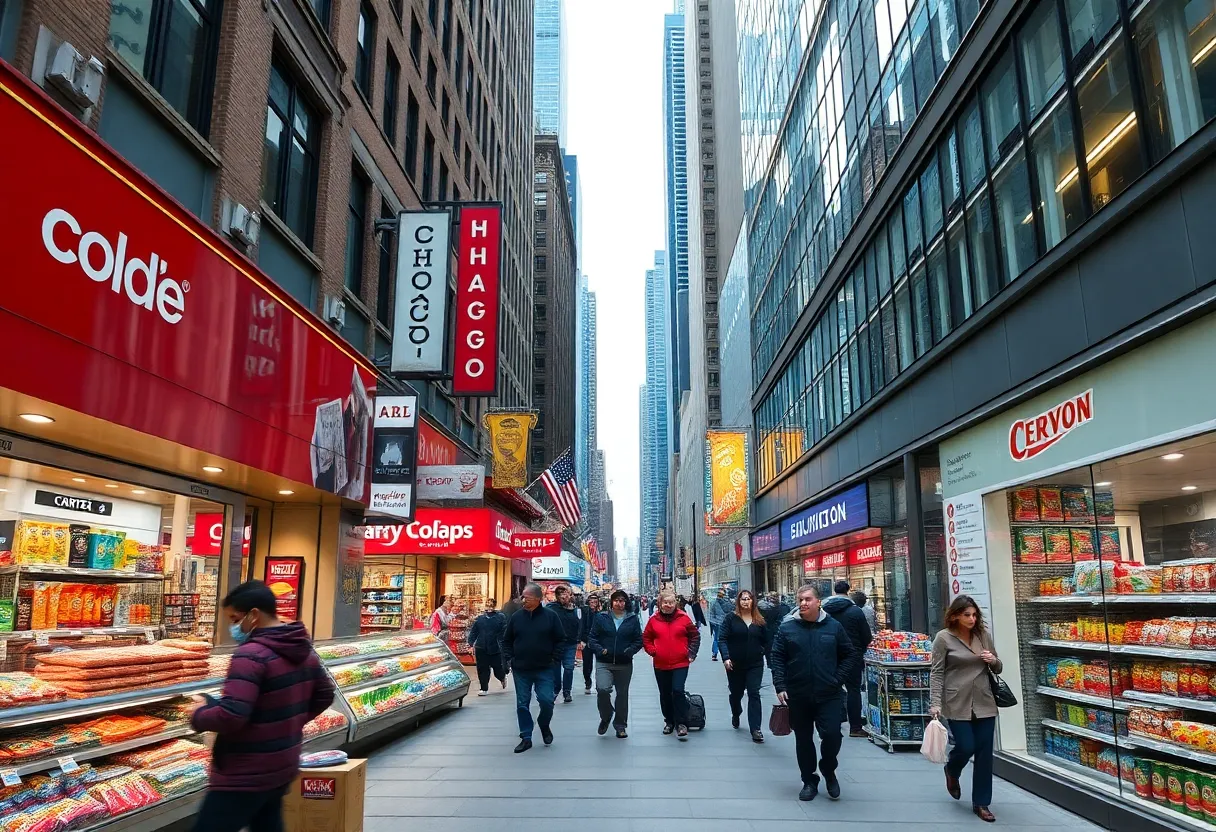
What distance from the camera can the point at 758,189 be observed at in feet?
121

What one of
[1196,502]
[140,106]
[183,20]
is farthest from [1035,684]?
[183,20]

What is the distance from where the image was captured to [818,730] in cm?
781

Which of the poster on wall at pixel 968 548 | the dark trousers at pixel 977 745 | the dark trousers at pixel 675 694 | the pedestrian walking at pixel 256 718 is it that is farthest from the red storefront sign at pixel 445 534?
the pedestrian walking at pixel 256 718

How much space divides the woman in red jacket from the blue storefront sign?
801 cm

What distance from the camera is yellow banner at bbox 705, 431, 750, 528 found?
34.4 m

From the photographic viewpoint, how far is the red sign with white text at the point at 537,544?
28.8 metres

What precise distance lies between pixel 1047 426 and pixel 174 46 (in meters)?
11.0

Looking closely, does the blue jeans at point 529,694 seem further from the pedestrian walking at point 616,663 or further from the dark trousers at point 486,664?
the dark trousers at point 486,664

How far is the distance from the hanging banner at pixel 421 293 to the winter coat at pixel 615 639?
5.73 metres

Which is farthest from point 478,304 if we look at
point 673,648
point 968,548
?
point 968,548

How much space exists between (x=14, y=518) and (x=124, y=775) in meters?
3.30

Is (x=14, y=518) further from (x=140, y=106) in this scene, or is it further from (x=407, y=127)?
(x=407, y=127)

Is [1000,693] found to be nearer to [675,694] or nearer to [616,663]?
[675,694]

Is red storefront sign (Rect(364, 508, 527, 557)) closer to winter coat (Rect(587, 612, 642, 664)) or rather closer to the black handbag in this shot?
winter coat (Rect(587, 612, 642, 664))
